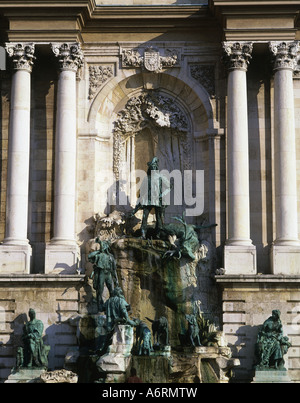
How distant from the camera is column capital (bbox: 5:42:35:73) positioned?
28.9 m

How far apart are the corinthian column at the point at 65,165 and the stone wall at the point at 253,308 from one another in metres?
4.54

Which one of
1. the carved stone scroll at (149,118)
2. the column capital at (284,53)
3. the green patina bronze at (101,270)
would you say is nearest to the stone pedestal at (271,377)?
the green patina bronze at (101,270)

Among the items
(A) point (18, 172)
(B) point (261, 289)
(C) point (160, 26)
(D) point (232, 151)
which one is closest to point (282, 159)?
(D) point (232, 151)

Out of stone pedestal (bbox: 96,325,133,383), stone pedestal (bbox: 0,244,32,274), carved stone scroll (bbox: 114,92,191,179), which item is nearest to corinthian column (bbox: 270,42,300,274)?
carved stone scroll (bbox: 114,92,191,179)

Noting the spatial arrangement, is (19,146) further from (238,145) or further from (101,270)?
(238,145)

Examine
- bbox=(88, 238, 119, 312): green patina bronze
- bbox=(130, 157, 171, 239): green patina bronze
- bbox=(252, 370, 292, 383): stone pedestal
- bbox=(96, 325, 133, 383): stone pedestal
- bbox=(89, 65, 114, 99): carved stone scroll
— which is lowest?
bbox=(252, 370, 292, 383): stone pedestal

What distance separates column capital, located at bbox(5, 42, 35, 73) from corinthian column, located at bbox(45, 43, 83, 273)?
2.40 ft

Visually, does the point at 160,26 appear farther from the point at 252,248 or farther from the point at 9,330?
the point at 9,330

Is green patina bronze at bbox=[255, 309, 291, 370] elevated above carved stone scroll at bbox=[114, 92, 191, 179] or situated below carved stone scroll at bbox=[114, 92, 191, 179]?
below

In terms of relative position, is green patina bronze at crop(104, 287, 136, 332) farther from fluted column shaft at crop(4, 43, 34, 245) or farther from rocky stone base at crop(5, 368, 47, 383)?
fluted column shaft at crop(4, 43, 34, 245)

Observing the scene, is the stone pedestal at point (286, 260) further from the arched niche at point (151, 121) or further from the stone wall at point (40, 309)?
the stone wall at point (40, 309)

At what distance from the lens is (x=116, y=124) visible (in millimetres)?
30781

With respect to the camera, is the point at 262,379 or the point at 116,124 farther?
the point at 116,124

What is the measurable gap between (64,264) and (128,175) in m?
4.31
